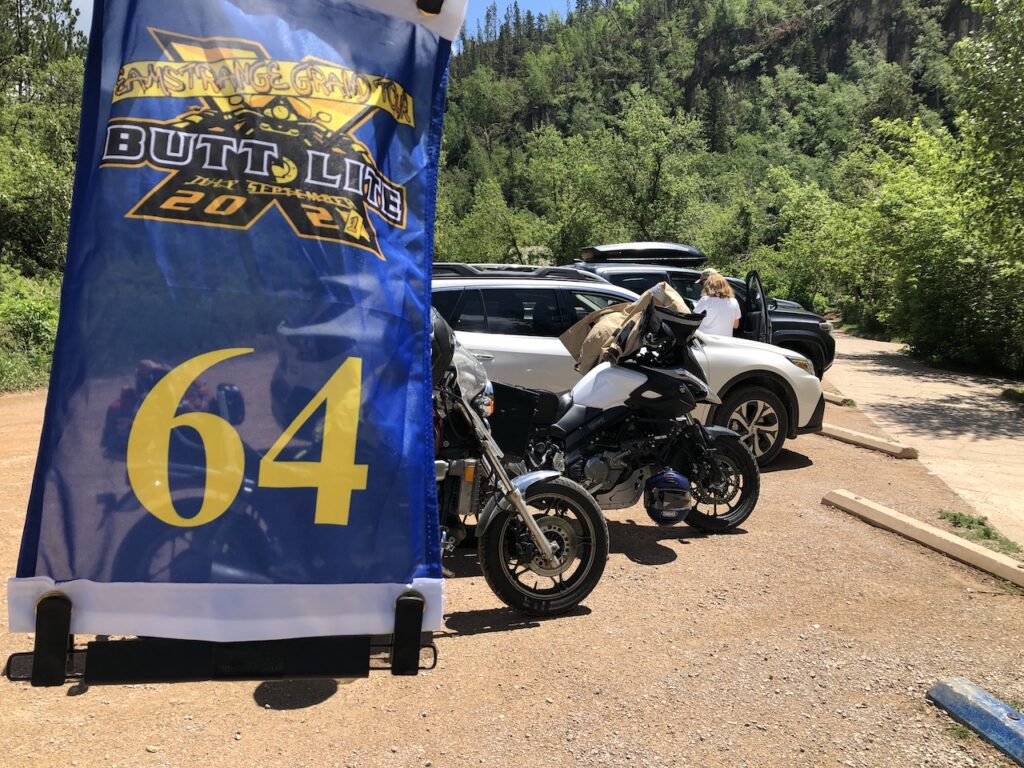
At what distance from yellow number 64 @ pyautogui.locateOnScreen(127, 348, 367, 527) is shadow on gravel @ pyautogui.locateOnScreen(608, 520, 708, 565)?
3.45m

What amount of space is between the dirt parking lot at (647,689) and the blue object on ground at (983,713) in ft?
0.18

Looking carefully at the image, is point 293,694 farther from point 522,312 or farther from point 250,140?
point 522,312

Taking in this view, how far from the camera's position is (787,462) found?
8.20 metres

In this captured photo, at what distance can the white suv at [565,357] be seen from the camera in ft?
24.9

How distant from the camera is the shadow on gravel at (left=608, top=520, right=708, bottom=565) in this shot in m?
5.39

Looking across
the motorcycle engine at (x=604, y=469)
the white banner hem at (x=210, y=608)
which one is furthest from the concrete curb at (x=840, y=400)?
the white banner hem at (x=210, y=608)

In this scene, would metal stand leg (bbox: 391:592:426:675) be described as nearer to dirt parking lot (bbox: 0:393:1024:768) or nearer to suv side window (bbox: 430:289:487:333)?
dirt parking lot (bbox: 0:393:1024:768)

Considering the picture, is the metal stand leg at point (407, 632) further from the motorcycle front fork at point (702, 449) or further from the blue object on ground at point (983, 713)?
the motorcycle front fork at point (702, 449)

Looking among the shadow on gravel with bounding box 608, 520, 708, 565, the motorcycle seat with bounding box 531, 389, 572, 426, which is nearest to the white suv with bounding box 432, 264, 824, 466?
the shadow on gravel with bounding box 608, 520, 708, 565

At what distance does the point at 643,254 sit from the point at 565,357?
7208 mm

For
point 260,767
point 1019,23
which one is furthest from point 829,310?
point 260,767

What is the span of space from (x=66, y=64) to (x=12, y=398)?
75.4ft

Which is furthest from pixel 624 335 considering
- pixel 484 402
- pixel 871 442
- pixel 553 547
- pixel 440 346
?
pixel 871 442

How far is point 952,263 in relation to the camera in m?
17.1
